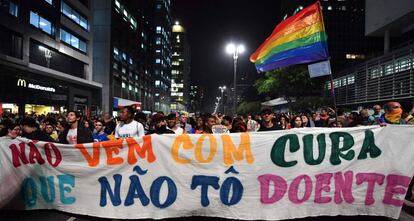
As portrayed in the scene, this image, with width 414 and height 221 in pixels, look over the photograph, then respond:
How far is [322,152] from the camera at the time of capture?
4938mm

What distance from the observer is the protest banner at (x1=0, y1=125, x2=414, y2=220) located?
4.81 meters

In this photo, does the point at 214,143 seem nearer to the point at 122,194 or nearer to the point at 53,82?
the point at 122,194

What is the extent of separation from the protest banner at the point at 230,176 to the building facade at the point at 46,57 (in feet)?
78.4

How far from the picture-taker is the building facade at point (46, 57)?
89.9 ft

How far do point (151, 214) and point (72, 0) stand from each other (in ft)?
141

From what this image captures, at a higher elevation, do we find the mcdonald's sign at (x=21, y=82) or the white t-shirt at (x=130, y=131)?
the mcdonald's sign at (x=21, y=82)

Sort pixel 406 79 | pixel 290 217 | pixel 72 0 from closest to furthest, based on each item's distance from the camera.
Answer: pixel 290 217
pixel 406 79
pixel 72 0

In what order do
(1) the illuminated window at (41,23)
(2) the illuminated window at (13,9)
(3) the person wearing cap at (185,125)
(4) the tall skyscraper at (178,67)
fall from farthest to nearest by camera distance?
(4) the tall skyscraper at (178,67)
(1) the illuminated window at (41,23)
(2) the illuminated window at (13,9)
(3) the person wearing cap at (185,125)

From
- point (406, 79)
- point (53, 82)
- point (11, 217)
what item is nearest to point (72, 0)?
point (53, 82)

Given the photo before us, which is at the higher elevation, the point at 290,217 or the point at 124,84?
the point at 124,84

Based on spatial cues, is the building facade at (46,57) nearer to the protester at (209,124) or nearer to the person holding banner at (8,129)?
the person holding banner at (8,129)

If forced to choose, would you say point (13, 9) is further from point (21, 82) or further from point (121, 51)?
point (121, 51)

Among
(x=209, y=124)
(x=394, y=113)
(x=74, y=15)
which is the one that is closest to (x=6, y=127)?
(x=209, y=124)

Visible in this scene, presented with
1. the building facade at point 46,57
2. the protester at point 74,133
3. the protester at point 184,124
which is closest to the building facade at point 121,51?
the building facade at point 46,57
